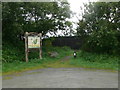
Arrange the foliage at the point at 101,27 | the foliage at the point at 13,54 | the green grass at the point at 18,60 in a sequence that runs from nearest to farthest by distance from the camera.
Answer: the green grass at the point at 18,60 → the foliage at the point at 13,54 → the foliage at the point at 101,27

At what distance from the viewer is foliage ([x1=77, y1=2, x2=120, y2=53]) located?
1798 cm

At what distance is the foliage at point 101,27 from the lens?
17984mm

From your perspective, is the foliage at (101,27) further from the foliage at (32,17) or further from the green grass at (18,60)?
the green grass at (18,60)

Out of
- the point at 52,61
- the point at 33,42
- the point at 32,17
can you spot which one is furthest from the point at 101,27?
the point at 32,17

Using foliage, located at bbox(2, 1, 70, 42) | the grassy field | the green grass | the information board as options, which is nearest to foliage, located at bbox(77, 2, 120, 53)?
the grassy field

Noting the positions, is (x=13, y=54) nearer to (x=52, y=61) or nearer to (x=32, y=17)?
(x=52, y=61)

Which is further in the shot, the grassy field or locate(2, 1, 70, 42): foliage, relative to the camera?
locate(2, 1, 70, 42): foliage

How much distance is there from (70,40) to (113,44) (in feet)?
39.7

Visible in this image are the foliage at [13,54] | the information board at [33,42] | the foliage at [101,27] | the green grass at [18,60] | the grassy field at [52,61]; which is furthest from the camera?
the foliage at [101,27]

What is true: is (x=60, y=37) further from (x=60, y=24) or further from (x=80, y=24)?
(x=80, y=24)

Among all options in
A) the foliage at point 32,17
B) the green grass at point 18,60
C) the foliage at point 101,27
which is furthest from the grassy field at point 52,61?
the foliage at point 32,17

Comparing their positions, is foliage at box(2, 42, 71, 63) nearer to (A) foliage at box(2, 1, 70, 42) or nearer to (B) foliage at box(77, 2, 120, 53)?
(A) foliage at box(2, 1, 70, 42)

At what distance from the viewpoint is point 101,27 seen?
60.5ft

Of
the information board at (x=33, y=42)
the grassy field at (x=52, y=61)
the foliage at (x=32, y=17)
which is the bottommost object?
the grassy field at (x=52, y=61)
